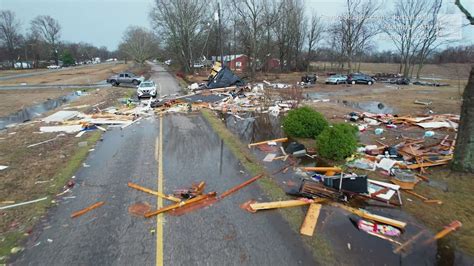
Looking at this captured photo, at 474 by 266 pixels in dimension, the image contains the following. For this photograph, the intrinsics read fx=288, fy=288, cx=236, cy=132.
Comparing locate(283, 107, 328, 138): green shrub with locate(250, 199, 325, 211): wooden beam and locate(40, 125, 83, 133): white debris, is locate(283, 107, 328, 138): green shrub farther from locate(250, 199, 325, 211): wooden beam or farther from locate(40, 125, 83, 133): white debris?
locate(40, 125, 83, 133): white debris

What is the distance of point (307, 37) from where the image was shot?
68812mm

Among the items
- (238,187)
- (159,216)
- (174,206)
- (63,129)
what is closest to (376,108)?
(238,187)

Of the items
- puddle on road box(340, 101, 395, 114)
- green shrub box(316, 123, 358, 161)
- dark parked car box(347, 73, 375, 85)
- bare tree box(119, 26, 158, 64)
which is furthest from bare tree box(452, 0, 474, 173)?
bare tree box(119, 26, 158, 64)

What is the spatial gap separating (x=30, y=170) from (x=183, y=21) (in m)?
46.6

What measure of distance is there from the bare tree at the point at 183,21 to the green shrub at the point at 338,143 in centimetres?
4585

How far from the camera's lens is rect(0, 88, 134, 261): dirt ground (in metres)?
6.04

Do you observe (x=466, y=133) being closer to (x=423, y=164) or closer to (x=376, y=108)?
(x=423, y=164)

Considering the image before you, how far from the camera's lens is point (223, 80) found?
31.1 m

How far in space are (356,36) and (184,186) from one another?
59.3 m

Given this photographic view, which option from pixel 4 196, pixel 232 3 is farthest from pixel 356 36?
pixel 4 196

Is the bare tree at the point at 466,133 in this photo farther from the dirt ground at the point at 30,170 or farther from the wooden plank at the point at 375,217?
the dirt ground at the point at 30,170

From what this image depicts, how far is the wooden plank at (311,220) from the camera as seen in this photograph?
18.1ft

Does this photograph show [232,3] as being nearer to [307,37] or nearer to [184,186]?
[307,37]

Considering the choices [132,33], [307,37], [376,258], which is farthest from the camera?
[132,33]
